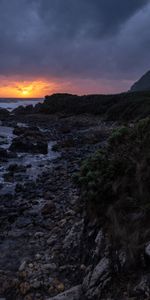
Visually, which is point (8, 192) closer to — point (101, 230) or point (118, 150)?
point (118, 150)

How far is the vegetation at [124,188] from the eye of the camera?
5895mm

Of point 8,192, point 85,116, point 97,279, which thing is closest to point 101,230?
point 97,279

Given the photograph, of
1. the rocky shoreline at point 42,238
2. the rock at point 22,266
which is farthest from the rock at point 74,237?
the rock at point 22,266

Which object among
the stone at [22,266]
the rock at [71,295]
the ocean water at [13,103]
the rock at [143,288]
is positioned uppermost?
the rock at [143,288]

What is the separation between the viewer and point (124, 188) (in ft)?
22.7

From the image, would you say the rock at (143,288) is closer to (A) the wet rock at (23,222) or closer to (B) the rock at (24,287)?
(B) the rock at (24,287)

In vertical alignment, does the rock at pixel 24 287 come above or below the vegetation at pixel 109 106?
below

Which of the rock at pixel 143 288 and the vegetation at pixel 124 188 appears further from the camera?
the vegetation at pixel 124 188

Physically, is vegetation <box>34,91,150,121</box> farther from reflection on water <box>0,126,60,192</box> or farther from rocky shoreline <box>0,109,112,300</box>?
rocky shoreline <box>0,109,112,300</box>

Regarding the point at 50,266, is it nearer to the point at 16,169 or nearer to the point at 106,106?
the point at 16,169

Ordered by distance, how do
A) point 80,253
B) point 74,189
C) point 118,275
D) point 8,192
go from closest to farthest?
1. point 118,275
2. point 80,253
3. point 74,189
4. point 8,192

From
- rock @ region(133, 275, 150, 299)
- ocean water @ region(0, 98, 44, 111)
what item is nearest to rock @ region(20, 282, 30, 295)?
rock @ region(133, 275, 150, 299)

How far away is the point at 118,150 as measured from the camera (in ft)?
27.0

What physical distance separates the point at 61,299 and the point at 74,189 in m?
7.27
